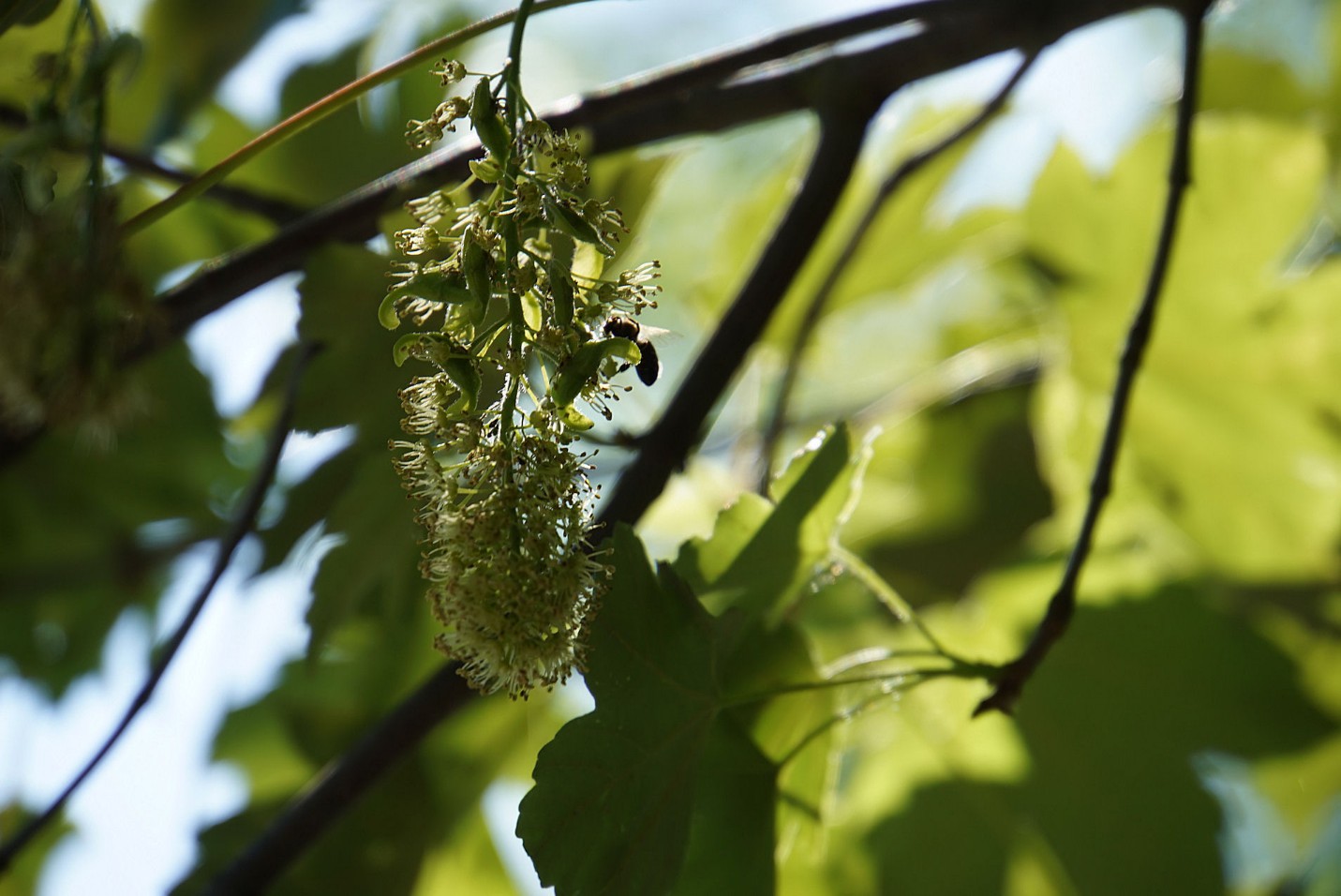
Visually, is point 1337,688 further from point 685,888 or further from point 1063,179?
point 685,888

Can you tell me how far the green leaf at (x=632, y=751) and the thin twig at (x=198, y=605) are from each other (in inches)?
8.5

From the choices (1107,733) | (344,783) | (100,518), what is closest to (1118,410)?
(1107,733)

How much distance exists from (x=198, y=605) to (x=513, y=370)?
0.93 feet

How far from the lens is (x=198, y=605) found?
570 mm

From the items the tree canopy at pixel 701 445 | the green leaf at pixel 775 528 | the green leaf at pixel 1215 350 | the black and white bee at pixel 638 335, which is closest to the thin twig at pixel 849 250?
the tree canopy at pixel 701 445

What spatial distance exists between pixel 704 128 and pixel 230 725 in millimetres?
657

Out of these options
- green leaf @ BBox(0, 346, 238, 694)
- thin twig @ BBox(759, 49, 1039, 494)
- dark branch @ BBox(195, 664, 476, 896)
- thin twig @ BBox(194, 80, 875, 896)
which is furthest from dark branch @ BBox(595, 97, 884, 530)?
green leaf @ BBox(0, 346, 238, 694)

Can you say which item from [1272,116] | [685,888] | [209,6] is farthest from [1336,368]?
[209,6]

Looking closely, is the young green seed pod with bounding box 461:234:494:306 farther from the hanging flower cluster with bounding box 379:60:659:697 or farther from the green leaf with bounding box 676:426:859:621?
the green leaf with bounding box 676:426:859:621

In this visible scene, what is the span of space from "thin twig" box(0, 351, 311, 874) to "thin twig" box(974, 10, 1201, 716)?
36cm

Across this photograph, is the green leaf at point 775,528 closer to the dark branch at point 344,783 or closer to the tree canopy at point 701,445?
the tree canopy at point 701,445

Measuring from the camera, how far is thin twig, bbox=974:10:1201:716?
1.84 feet

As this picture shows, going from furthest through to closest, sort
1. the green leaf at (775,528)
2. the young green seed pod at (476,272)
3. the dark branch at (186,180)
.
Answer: the dark branch at (186,180) → the green leaf at (775,528) → the young green seed pod at (476,272)

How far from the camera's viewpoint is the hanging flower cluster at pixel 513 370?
36 centimetres
